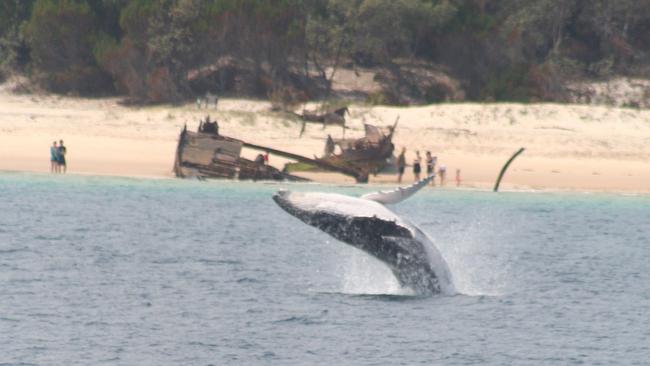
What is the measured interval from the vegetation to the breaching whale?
39607 millimetres

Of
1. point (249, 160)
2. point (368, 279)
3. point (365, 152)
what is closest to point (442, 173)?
point (365, 152)

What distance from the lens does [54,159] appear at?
49.1m

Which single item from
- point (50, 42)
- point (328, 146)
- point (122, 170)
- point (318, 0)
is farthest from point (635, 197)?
point (50, 42)

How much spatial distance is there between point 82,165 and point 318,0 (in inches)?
842

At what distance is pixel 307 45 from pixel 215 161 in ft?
52.3

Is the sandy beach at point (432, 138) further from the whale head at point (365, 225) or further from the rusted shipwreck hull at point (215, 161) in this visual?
the whale head at point (365, 225)

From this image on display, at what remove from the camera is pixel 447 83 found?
65625 mm

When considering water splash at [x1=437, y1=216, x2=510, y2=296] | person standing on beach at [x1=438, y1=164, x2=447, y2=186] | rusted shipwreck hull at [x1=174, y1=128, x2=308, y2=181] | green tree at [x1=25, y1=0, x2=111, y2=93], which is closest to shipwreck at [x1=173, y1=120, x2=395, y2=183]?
rusted shipwreck hull at [x1=174, y1=128, x2=308, y2=181]

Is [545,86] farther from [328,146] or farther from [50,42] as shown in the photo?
[50,42]

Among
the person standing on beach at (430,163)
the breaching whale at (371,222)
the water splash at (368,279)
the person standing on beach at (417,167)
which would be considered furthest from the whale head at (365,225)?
the person standing on beach at (430,163)

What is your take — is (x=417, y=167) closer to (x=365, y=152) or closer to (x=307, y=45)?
(x=365, y=152)

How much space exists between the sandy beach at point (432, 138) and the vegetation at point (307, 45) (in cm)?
516

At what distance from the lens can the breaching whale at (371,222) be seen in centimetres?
2025

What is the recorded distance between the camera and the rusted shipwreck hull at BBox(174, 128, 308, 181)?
48562mm
